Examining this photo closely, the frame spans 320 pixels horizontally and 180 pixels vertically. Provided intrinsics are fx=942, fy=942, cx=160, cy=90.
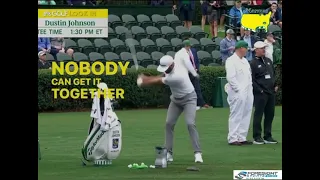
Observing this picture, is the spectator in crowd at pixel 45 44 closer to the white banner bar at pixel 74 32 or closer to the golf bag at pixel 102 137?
the white banner bar at pixel 74 32

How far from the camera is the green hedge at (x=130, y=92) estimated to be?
97.1ft

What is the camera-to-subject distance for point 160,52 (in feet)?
111

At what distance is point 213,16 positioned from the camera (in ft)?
129

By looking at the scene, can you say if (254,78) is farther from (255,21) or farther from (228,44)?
(255,21)

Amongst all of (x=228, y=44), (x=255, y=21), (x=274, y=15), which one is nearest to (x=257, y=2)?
(x=274, y=15)

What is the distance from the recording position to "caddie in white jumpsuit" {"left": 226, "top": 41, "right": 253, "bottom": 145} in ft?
69.6

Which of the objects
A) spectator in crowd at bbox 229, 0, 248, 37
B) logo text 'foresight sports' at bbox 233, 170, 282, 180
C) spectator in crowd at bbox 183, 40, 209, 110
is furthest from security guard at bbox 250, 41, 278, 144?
spectator in crowd at bbox 229, 0, 248, 37

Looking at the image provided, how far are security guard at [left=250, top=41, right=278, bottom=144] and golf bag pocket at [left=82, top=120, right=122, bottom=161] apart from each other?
15.1 feet

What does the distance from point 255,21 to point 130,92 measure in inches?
304

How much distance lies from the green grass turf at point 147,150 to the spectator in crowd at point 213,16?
1060 cm

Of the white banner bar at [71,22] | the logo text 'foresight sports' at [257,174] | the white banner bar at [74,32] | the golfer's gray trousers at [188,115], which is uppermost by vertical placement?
the white banner bar at [71,22]

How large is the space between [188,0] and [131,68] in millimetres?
7882

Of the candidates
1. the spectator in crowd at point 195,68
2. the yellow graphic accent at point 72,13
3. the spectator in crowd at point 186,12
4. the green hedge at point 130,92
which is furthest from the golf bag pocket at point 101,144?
the spectator in crowd at point 186,12
